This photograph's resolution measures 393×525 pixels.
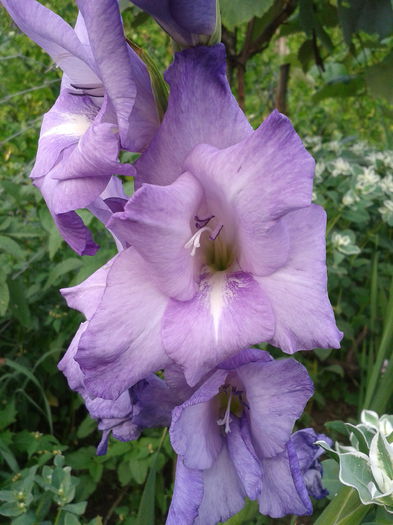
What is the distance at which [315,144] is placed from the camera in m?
2.15

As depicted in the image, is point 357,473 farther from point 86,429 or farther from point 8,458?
point 86,429

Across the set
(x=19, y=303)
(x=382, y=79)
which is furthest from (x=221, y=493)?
(x=382, y=79)

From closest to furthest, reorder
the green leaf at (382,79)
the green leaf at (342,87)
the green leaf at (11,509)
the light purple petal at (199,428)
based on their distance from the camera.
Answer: the light purple petal at (199,428) → the green leaf at (11,509) → the green leaf at (382,79) → the green leaf at (342,87)

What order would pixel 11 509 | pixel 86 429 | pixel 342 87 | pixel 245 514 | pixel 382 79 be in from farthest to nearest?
1. pixel 342 87
2. pixel 382 79
3. pixel 86 429
4. pixel 11 509
5. pixel 245 514

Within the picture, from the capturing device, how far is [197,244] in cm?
49

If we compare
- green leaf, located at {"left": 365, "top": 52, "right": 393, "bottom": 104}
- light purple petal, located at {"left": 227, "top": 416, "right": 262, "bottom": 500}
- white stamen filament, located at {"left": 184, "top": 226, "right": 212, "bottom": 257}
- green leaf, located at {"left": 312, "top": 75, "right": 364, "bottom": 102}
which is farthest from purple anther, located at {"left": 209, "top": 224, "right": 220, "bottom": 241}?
green leaf, located at {"left": 312, "top": 75, "right": 364, "bottom": 102}

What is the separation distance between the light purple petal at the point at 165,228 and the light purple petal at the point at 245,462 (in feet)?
0.65

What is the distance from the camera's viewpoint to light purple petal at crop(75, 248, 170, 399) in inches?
18.3

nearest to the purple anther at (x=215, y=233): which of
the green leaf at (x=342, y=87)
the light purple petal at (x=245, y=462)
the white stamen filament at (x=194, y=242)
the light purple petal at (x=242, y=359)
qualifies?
the white stamen filament at (x=194, y=242)

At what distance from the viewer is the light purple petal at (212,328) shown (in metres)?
0.47

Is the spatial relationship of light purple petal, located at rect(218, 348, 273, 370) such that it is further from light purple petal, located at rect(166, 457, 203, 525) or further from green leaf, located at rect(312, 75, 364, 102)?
green leaf, located at rect(312, 75, 364, 102)

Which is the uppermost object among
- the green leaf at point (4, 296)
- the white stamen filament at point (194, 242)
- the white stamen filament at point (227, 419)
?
the white stamen filament at point (194, 242)

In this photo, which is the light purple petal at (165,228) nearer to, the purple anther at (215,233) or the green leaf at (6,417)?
the purple anther at (215,233)

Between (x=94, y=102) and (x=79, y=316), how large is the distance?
0.95 m
